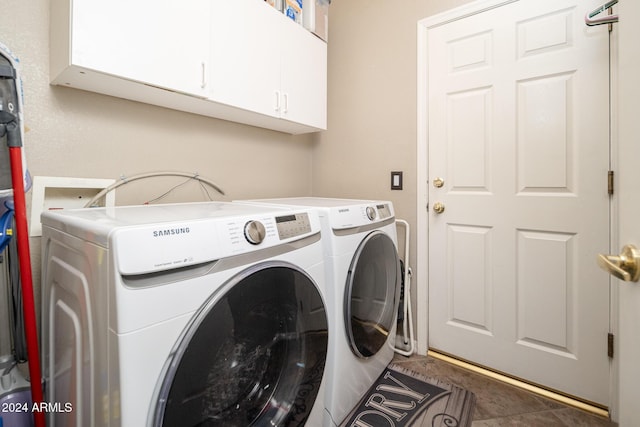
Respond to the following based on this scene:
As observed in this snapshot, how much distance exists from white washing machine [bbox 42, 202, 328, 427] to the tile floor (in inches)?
34.6

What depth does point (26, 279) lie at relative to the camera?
930 mm

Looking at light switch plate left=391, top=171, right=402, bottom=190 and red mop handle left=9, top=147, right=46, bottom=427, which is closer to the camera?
red mop handle left=9, top=147, right=46, bottom=427

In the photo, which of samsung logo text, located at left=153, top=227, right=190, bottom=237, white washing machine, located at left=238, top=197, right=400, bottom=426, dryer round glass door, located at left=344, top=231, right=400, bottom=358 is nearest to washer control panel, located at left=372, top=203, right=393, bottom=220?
white washing machine, located at left=238, top=197, right=400, bottom=426

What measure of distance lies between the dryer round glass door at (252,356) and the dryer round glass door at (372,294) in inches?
9.2

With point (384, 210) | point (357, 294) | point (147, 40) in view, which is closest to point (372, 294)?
point (357, 294)

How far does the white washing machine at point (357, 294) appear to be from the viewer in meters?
1.20

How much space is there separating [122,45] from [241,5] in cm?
64

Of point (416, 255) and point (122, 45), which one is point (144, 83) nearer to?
point (122, 45)

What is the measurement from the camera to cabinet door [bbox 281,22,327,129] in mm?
1720

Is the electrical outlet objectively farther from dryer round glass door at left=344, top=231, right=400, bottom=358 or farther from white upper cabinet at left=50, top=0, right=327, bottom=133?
dryer round glass door at left=344, top=231, right=400, bottom=358

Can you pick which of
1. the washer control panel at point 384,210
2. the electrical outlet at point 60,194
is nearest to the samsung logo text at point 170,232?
Result: the electrical outlet at point 60,194

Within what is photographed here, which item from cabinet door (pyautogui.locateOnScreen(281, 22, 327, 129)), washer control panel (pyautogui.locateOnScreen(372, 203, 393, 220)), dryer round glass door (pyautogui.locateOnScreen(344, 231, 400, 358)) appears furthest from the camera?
cabinet door (pyautogui.locateOnScreen(281, 22, 327, 129))

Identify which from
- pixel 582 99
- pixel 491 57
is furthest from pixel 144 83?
pixel 582 99

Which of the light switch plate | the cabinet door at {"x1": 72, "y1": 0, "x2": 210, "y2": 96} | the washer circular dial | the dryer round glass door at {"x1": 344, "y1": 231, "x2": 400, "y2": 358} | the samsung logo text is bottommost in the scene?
the dryer round glass door at {"x1": 344, "y1": 231, "x2": 400, "y2": 358}
